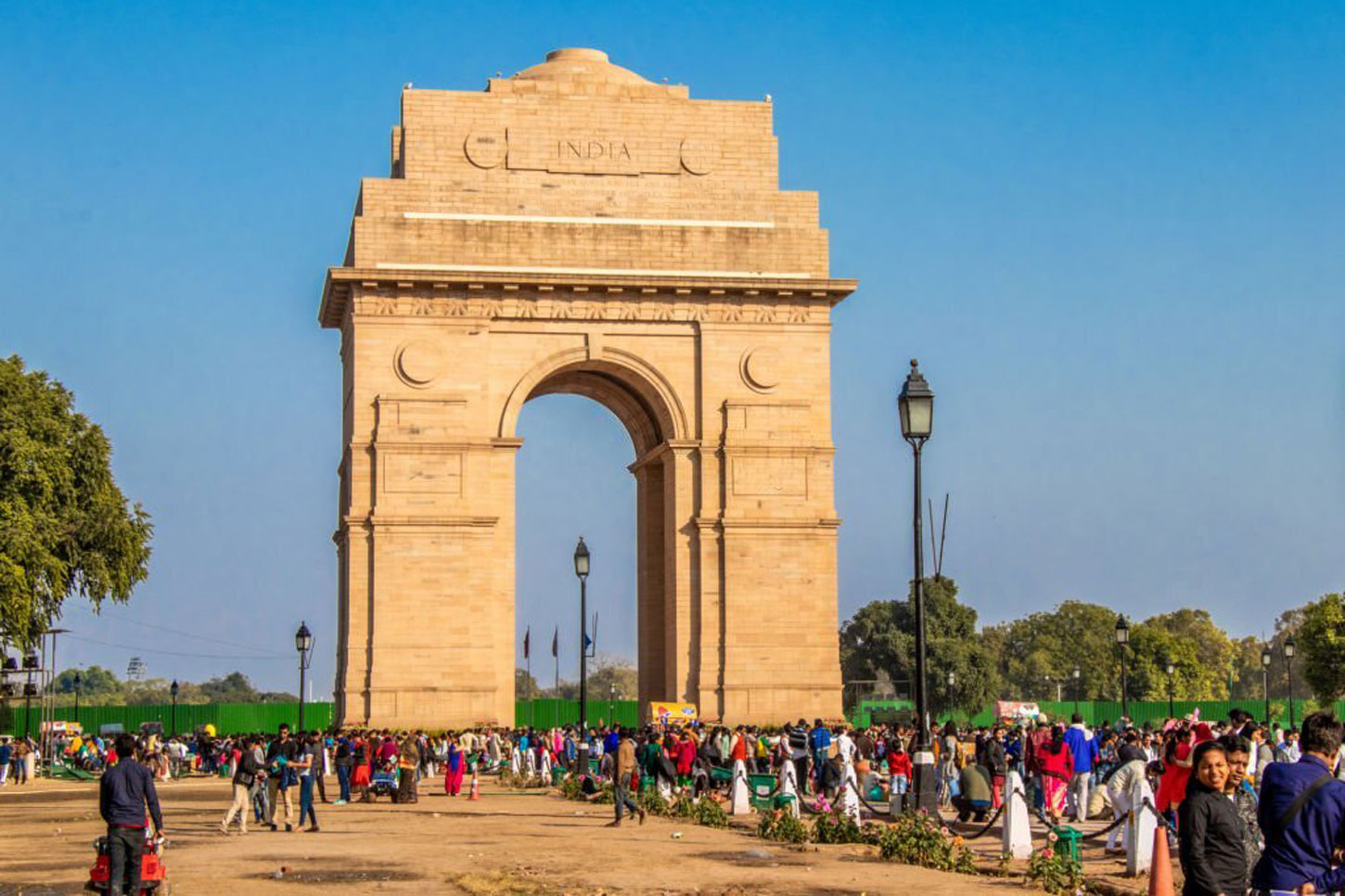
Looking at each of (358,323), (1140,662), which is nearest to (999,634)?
(1140,662)

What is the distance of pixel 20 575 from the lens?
139 ft

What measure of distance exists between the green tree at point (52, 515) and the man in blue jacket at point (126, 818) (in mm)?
28664

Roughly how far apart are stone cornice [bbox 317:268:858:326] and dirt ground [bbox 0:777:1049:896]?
15.9 metres

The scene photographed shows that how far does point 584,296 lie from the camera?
44.2 m

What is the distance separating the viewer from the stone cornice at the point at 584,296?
142ft

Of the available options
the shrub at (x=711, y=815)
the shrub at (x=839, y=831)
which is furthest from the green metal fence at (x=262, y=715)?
the shrub at (x=839, y=831)

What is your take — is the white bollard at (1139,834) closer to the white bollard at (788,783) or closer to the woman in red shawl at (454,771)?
the white bollard at (788,783)

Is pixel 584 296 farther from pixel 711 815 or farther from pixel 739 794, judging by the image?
pixel 711 815

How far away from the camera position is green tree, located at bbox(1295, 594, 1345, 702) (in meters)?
66.3

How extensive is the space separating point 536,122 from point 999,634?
3793 inches

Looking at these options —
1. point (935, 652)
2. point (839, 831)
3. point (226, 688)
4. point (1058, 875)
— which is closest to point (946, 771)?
point (839, 831)

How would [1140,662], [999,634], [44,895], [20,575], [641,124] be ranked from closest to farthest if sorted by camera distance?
[44,895] → [20,575] → [641,124] → [1140,662] → [999,634]

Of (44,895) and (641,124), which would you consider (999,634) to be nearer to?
(641,124)

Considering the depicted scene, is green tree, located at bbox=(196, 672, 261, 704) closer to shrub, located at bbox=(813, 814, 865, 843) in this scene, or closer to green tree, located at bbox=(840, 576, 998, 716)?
green tree, located at bbox=(840, 576, 998, 716)
